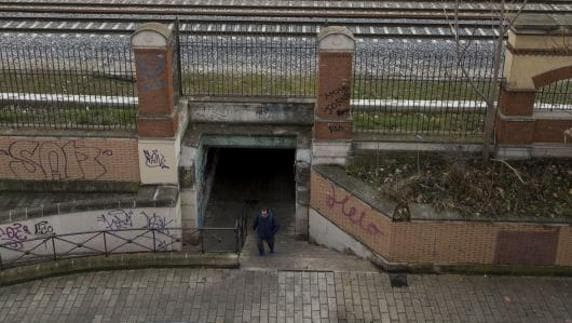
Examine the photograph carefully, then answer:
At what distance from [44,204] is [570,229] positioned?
398 inches

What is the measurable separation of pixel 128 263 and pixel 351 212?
14.4 ft

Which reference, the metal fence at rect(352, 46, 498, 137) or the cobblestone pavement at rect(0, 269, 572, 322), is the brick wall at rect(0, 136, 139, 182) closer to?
the cobblestone pavement at rect(0, 269, 572, 322)

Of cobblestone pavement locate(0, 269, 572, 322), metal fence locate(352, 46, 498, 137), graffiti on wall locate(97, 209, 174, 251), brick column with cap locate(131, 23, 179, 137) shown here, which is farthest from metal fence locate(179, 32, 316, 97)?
cobblestone pavement locate(0, 269, 572, 322)

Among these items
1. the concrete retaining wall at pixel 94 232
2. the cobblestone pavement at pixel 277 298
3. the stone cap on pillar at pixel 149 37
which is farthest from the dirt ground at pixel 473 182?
the stone cap on pillar at pixel 149 37

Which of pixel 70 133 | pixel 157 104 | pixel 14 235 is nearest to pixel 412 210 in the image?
pixel 157 104

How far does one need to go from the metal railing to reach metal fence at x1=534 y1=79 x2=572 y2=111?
22.7ft

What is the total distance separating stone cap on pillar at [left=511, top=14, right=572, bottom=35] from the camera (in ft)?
43.2

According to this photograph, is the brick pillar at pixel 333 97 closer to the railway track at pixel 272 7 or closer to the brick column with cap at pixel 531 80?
the brick column with cap at pixel 531 80

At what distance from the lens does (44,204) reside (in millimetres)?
14148

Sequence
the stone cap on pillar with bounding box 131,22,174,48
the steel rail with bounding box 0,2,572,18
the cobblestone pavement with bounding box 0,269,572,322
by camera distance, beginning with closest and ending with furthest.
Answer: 1. the cobblestone pavement with bounding box 0,269,572,322
2. the stone cap on pillar with bounding box 131,22,174,48
3. the steel rail with bounding box 0,2,572,18

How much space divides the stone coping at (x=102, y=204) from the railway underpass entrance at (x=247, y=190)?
1.76m

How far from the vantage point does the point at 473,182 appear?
13797mm

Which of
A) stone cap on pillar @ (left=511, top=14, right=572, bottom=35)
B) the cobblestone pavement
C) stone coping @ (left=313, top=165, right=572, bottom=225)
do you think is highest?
stone cap on pillar @ (left=511, top=14, right=572, bottom=35)

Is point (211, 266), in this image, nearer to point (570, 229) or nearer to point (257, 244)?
point (257, 244)
